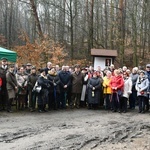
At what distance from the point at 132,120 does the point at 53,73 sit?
384cm

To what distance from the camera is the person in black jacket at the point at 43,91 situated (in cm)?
1142

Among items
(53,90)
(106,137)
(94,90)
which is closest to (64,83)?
(53,90)

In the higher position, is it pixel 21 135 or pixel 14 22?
pixel 14 22

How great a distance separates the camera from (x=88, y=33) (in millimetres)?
32125

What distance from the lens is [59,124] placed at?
916 cm

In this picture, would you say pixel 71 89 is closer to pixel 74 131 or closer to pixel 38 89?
pixel 38 89

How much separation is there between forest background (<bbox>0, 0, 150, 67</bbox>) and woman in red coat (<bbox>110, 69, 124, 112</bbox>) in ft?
31.5

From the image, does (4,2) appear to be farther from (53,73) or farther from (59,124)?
(59,124)

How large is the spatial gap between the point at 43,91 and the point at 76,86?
1.86 metres

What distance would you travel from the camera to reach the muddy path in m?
6.83

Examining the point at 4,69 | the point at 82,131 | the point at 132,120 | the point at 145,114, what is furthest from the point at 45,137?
the point at 145,114

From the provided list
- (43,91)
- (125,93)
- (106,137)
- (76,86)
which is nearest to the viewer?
(106,137)

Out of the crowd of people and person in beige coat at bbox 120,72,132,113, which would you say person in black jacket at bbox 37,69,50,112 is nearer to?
the crowd of people

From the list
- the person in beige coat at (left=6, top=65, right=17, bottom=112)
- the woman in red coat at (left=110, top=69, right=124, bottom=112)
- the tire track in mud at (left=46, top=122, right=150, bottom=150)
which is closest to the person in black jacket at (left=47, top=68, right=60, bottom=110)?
the person in beige coat at (left=6, top=65, right=17, bottom=112)
